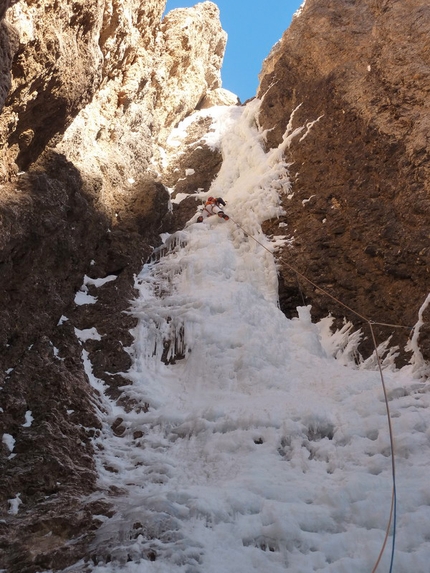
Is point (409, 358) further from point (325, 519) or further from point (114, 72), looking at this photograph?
point (114, 72)

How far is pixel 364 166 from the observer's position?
10.8m

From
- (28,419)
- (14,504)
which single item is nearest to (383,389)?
(28,419)

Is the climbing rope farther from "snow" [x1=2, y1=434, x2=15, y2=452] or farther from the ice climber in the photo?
"snow" [x1=2, y1=434, x2=15, y2=452]

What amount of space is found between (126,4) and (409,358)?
8.96 meters

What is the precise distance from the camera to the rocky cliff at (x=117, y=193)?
20.7 ft

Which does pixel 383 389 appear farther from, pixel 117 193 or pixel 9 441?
pixel 117 193

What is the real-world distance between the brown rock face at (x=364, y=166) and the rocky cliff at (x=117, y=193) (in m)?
0.03

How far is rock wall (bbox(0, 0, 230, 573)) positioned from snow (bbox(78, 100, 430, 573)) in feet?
1.16

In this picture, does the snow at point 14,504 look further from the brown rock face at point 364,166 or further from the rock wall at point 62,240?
the brown rock face at point 364,166

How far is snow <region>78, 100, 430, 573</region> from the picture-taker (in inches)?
196

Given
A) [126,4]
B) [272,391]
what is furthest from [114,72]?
[272,391]

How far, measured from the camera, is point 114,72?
39.6 feet

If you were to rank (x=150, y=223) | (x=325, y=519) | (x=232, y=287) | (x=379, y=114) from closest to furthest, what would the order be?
(x=325, y=519) < (x=232, y=287) < (x=379, y=114) < (x=150, y=223)

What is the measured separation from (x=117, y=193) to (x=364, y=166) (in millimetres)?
5061
